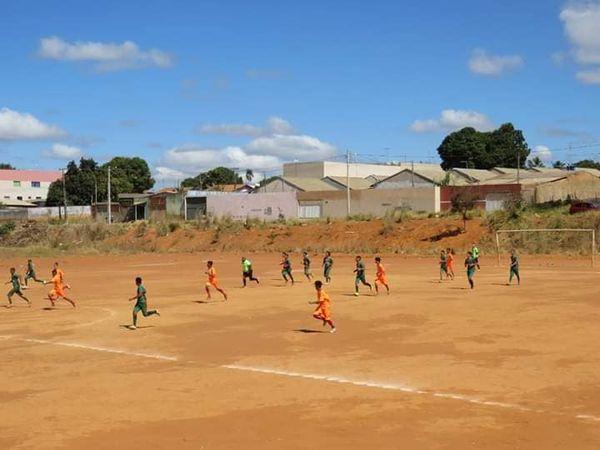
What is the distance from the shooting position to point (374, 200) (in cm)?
7869

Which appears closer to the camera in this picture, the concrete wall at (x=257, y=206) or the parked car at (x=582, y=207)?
the parked car at (x=582, y=207)

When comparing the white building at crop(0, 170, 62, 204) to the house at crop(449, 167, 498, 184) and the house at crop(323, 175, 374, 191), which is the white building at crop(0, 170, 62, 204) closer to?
the house at crop(323, 175, 374, 191)

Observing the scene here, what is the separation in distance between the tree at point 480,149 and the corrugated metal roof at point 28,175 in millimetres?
78214

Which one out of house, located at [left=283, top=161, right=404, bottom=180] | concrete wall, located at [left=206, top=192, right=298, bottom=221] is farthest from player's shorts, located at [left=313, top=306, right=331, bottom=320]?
house, located at [left=283, top=161, right=404, bottom=180]

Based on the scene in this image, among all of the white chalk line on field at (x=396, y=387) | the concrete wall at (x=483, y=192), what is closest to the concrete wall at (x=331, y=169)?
the concrete wall at (x=483, y=192)

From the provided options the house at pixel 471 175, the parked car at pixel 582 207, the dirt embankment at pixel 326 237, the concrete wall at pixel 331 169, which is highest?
the concrete wall at pixel 331 169

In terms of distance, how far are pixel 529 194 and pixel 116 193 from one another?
249 ft

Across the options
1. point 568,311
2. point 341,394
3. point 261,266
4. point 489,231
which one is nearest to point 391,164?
point 489,231

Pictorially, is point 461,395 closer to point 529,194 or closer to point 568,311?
point 568,311

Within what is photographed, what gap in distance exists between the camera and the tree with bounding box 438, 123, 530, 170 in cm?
13075

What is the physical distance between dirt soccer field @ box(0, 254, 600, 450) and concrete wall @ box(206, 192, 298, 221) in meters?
54.7

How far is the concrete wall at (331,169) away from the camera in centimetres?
11381

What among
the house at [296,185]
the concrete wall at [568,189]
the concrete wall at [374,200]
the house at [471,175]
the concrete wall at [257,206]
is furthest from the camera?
the house at [296,185]

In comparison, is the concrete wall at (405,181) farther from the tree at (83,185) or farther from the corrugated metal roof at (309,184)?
the tree at (83,185)
